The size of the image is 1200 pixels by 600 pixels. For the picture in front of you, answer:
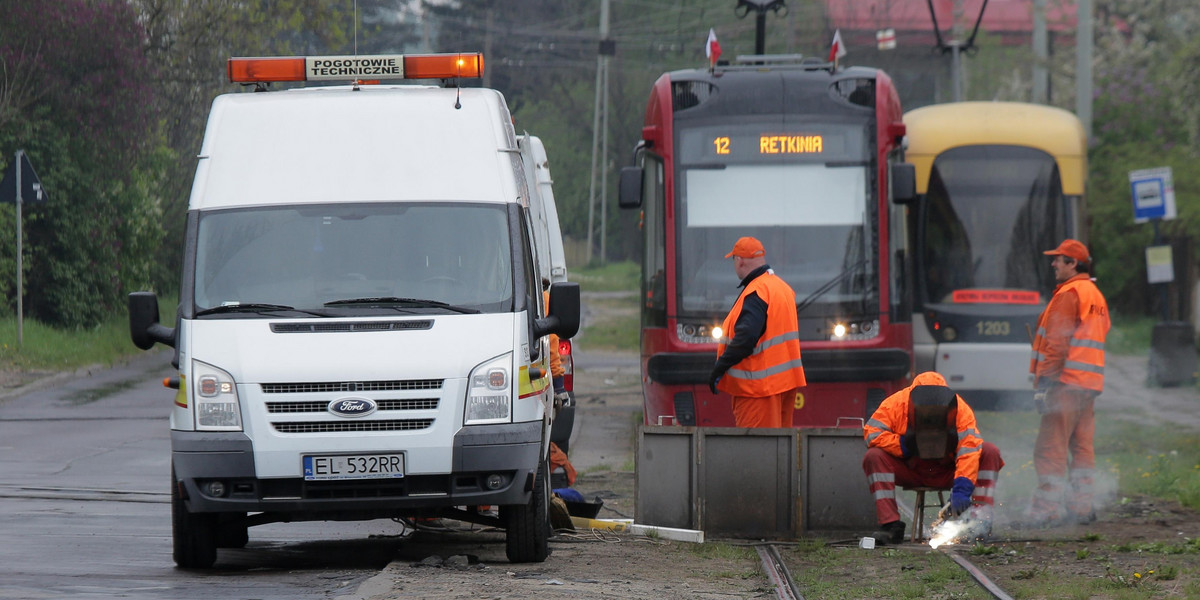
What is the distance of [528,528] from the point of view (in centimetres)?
846

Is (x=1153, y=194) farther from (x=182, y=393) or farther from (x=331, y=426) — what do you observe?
(x=182, y=393)

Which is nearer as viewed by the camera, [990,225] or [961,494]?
[961,494]

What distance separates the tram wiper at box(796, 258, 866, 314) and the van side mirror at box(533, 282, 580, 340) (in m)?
5.14

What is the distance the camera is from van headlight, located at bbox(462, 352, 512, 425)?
8.10 m

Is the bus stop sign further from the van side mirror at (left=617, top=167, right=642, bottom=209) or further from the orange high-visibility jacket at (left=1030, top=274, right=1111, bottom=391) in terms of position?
the orange high-visibility jacket at (left=1030, top=274, right=1111, bottom=391)

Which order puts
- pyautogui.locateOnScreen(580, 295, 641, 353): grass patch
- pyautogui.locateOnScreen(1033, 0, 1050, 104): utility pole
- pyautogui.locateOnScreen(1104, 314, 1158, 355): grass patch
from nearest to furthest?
pyautogui.locateOnScreen(1104, 314, 1158, 355): grass patch, pyautogui.locateOnScreen(1033, 0, 1050, 104): utility pole, pyautogui.locateOnScreen(580, 295, 641, 353): grass patch

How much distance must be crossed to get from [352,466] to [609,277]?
47.4m

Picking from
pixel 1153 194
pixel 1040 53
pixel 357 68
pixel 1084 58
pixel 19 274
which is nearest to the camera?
pixel 357 68

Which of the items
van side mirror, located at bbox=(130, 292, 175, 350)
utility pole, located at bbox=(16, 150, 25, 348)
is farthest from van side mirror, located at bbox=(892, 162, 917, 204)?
utility pole, located at bbox=(16, 150, 25, 348)

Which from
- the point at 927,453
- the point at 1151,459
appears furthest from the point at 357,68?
the point at 1151,459

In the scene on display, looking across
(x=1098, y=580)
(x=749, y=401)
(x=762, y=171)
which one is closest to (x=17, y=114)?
(x=762, y=171)

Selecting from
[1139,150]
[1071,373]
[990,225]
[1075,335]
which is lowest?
[1071,373]

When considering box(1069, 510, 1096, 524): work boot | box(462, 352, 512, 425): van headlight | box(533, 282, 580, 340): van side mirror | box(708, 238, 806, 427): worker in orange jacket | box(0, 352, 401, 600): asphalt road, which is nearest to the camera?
Answer: box(0, 352, 401, 600): asphalt road

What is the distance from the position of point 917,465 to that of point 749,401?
4.15 ft
